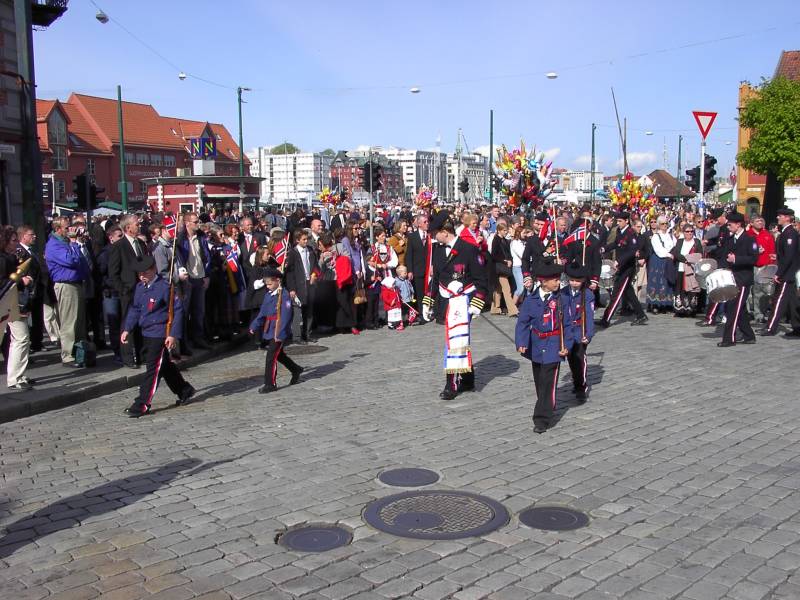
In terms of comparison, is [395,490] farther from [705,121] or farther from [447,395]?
[705,121]

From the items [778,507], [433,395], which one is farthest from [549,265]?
[778,507]

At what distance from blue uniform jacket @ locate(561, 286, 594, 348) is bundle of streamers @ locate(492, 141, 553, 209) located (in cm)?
1415

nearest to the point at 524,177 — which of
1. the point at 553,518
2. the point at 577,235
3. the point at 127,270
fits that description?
the point at 577,235

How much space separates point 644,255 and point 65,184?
216ft

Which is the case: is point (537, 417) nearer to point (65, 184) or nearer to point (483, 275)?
point (483, 275)

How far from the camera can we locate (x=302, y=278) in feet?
42.2

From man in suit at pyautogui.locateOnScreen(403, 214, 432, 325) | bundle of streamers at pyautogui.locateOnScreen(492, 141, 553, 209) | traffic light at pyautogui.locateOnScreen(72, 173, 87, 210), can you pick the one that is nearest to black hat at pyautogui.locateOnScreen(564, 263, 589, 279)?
man in suit at pyautogui.locateOnScreen(403, 214, 432, 325)

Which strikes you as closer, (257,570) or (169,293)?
(257,570)

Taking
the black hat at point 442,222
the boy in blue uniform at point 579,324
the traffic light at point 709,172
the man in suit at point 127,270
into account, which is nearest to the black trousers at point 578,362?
the boy in blue uniform at point 579,324

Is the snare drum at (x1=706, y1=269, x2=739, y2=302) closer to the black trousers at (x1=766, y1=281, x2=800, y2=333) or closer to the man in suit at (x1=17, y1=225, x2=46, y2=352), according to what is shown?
the black trousers at (x1=766, y1=281, x2=800, y2=333)

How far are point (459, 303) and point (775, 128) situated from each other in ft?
108

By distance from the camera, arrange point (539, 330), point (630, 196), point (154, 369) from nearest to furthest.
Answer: point (539, 330) < point (154, 369) < point (630, 196)

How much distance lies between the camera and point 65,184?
70688 mm

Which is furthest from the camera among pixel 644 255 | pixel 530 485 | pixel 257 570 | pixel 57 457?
pixel 644 255
